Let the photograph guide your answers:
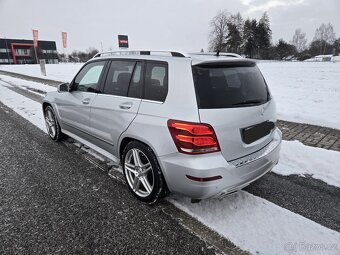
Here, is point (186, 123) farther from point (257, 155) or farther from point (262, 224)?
point (262, 224)

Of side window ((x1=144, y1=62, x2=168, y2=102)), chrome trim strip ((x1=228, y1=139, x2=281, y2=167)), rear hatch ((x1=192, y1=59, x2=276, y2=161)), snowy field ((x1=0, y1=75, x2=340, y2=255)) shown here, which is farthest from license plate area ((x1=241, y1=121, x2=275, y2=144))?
side window ((x1=144, y1=62, x2=168, y2=102))

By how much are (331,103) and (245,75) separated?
264 inches

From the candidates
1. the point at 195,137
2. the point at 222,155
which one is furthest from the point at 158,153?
the point at 222,155

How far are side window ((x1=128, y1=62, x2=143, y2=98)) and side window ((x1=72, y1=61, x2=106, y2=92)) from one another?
840 mm

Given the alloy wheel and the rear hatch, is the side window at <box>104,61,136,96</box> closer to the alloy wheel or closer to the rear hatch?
the alloy wheel

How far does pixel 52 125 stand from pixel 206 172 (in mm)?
3892

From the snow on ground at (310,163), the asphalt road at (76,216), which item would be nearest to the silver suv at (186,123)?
the asphalt road at (76,216)

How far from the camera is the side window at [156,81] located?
267 cm

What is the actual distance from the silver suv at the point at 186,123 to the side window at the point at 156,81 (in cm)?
1

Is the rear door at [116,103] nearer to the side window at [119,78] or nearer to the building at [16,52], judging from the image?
the side window at [119,78]

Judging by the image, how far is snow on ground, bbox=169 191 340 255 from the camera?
231 cm

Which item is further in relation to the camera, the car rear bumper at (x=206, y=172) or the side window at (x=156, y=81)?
the side window at (x=156, y=81)

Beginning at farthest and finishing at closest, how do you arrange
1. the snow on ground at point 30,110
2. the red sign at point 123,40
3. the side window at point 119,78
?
the red sign at point 123,40
the snow on ground at point 30,110
the side window at point 119,78

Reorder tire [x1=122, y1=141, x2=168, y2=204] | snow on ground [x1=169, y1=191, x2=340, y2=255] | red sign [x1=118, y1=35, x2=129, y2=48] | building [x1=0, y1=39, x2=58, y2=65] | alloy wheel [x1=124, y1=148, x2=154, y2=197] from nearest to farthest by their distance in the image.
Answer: snow on ground [x1=169, y1=191, x2=340, y2=255] → tire [x1=122, y1=141, x2=168, y2=204] → alloy wheel [x1=124, y1=148, x2=154, y2=197] → red sign [x1=118, y1=35, x2=129, y2=48] → building [x1=0, y1=39, x2=58, y2=65]
